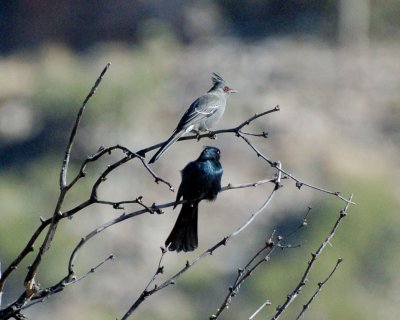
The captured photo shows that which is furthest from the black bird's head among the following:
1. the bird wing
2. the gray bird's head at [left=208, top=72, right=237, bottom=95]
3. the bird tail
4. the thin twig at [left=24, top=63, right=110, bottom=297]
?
the thin twig at [left=24, top=63, right=110, bottom=297]

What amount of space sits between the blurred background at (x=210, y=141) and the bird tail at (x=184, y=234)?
8.86 metres

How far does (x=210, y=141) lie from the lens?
52.6 feet

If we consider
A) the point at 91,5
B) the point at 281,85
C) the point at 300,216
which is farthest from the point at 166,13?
the point at 300,216

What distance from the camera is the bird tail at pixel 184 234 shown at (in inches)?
207

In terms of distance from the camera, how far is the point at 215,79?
7.76 meters

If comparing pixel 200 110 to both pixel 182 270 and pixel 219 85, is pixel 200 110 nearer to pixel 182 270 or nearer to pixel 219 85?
pixel 219 85

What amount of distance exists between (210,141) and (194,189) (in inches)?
403

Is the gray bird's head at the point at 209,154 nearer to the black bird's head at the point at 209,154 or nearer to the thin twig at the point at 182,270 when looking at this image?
the black bird's head at the point at 209,154

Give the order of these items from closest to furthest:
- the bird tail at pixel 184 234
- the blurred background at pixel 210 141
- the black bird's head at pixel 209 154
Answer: the bird tail at pixel 184 234, the black bird's head at pixel 209 154, the blurred background at pixel 210 141

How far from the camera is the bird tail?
17.2ft

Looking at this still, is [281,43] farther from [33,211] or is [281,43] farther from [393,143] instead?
[33,211]

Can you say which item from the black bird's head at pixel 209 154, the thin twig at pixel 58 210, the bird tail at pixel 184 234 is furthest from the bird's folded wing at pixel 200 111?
the thin twig at pixel 58 210

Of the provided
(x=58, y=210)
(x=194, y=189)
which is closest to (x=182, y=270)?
(x=58, y=210)

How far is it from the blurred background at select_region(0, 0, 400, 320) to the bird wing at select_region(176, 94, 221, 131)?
23.5 feet
